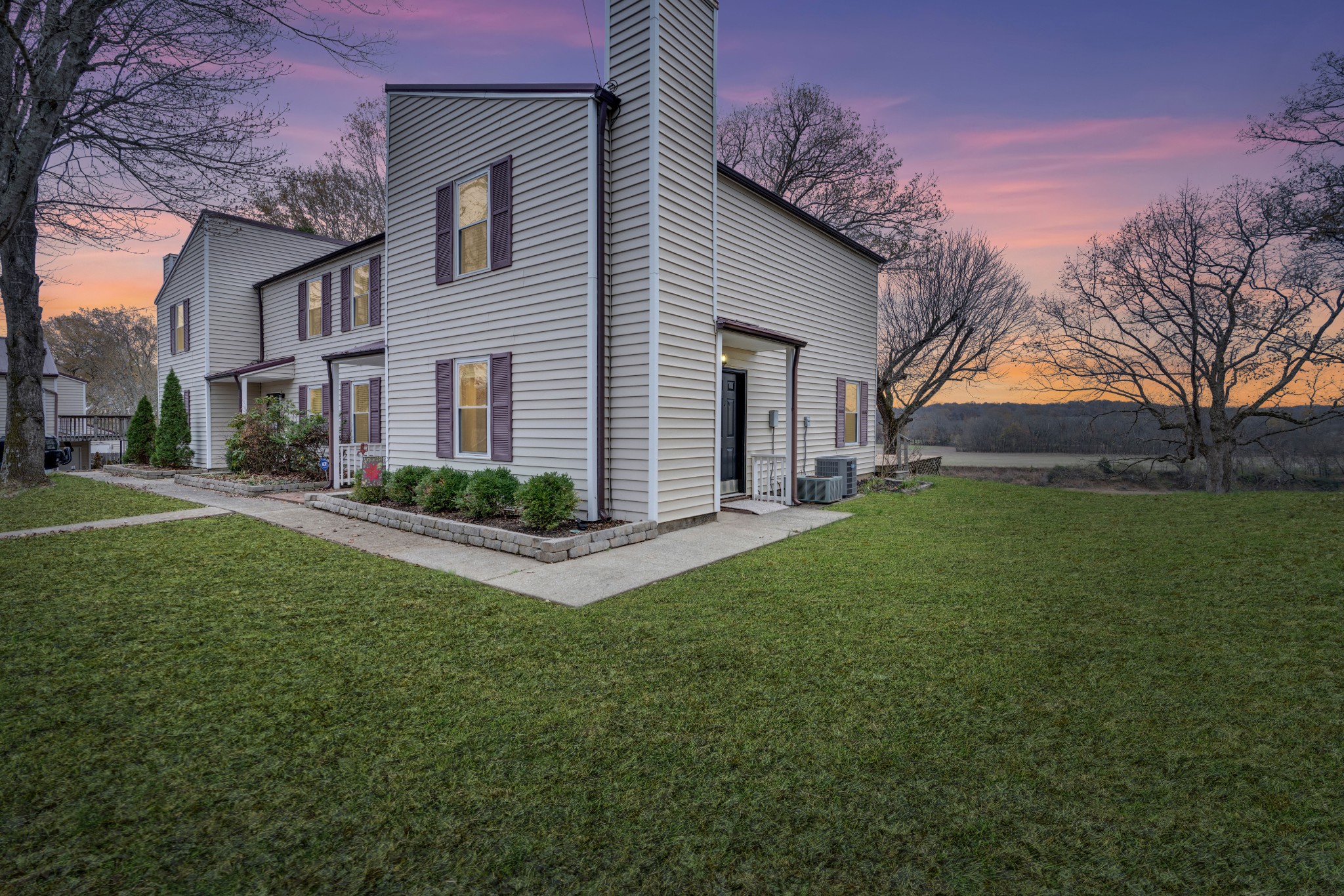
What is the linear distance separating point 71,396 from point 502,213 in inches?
1364

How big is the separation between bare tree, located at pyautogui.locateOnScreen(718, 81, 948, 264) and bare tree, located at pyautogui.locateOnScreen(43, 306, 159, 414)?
37.8 m

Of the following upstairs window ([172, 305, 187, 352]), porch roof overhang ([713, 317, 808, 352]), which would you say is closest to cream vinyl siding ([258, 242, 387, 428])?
upstairs window ([172, 305, 187, 352])

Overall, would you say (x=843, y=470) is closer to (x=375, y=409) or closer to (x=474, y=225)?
(x=474, y=225)

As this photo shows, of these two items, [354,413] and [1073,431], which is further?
[1073,431]

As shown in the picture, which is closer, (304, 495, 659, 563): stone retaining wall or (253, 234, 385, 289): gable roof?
(304, 495, 659, 563): stone retaining wall

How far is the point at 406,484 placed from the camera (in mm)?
8672

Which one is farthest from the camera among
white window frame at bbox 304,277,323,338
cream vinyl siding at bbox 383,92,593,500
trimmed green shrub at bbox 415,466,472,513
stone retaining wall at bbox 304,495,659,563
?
white window frame at bbox 304,277,323,338

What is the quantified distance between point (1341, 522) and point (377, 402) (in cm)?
1616

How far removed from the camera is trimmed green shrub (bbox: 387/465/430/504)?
862 cm

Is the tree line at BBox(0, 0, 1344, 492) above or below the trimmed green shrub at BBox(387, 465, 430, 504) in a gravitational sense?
above

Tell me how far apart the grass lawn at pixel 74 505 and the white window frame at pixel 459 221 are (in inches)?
235

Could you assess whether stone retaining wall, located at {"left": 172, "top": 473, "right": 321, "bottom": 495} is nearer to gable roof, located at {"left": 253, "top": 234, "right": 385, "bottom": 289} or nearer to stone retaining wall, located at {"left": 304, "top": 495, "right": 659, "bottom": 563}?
stone retaining wall, located at {"left": 304, "top": 495, "right": 659, "bottom": 563}

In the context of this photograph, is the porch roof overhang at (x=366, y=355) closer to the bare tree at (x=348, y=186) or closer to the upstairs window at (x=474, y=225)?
the upstairs window at (x=474, y=225)

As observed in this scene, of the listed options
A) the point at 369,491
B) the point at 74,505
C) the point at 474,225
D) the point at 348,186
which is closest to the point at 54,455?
the point at 74,505
